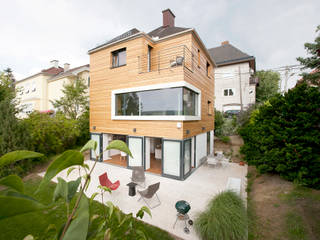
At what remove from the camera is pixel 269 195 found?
5793 millimetres

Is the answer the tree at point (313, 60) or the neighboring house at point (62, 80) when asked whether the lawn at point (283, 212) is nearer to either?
the tree at point (313, 60)

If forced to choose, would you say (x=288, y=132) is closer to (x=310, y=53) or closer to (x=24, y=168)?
(x=310, y=53)

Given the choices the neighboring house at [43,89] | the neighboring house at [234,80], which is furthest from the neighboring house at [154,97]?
the neighboring house at [234,80]

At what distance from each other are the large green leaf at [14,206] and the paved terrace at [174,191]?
4924mm

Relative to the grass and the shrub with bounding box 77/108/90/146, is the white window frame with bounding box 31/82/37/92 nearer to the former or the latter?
the shrub with bounding box 77/108/90/146

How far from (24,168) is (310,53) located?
70.3ft

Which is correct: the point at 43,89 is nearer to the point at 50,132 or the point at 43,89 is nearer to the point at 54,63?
the point at 54,63

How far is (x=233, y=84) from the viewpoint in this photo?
70.6 feet

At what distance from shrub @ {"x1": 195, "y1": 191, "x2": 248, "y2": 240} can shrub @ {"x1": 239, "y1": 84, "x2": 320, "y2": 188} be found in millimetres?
3015

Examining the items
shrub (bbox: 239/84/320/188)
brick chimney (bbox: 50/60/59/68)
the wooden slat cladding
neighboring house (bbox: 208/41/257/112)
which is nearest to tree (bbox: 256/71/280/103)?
neighboring house (bbox: 208/41/257/112)

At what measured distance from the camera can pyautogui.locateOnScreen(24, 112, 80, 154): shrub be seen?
10625 mm

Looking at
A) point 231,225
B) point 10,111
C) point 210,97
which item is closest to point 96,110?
point 10,111

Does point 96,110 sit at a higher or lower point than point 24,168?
higher

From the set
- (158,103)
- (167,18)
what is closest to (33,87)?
(167,18)
